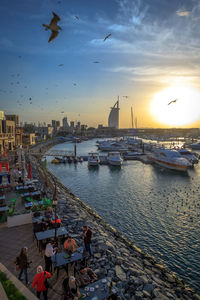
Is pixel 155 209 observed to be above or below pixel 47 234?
below

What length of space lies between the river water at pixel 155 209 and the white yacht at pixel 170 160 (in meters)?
1.85

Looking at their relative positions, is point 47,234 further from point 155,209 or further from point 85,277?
point 155,209

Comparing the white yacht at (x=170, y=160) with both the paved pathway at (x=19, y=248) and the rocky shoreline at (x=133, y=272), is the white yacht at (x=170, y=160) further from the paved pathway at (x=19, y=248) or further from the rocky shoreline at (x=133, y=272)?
the paved pathway at (x=19, y=248)

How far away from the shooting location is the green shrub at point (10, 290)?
5.34m

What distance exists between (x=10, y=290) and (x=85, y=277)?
2437 mm

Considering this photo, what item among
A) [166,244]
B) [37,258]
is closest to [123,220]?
[166,244]

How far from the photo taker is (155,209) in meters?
18.3

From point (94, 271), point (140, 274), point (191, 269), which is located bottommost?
point (191, 269)

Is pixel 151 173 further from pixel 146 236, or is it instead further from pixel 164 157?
pixel 146 236

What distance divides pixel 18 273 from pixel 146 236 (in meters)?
9.19

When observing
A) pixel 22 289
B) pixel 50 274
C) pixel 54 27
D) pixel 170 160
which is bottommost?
pixel 22 289

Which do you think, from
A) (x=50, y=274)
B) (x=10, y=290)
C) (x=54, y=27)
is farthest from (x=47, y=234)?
(x=54, y=27)

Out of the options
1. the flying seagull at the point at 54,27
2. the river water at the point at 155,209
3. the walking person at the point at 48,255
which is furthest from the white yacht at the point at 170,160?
→ the flying seagull at the point at 54,27

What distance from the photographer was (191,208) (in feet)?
61.1
